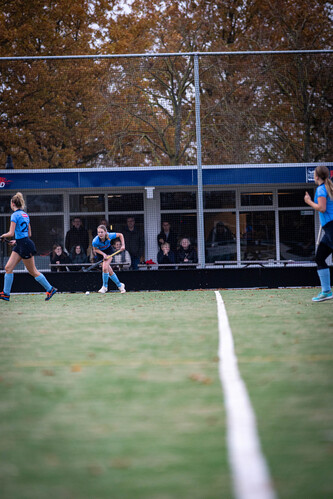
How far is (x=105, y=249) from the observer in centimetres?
1522

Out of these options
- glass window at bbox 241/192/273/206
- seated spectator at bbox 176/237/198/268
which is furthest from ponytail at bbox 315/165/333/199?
glass window at bbox 241/192/273/206

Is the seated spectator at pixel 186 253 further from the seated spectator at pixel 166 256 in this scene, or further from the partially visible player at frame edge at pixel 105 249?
the partially visible player at frame edge at pixel 105 249

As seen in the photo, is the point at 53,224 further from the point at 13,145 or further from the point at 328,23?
the point at 328,23

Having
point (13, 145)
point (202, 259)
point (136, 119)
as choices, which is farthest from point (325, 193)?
point (13, 145)

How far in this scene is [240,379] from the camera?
4.46 meters

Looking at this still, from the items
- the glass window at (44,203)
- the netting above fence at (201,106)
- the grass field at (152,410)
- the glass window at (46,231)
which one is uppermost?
the netting above fence at (201,106)

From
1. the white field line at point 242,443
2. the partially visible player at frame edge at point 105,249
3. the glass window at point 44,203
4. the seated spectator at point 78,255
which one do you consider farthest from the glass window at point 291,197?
the white field line at point 242,443

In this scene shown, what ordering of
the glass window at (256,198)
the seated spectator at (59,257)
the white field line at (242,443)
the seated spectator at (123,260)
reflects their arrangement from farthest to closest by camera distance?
1. the glass window at (256,198)
2. the seated spectator at (59,257)
3. the seated spectator at (123,260)
4. the white field line at (242,443)

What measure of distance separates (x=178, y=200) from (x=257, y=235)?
99.7 inches

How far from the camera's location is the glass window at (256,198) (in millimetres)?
19891

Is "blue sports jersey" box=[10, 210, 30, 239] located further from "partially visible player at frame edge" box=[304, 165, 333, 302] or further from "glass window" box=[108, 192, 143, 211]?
"glass window" box=[108, 192, 143, 211]

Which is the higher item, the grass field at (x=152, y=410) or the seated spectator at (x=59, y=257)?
the seated spectator at (x=59, y=257)

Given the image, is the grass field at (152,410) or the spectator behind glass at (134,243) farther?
the spectator behind glass at (134,243)

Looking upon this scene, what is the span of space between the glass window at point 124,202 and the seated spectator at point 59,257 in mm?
2254
